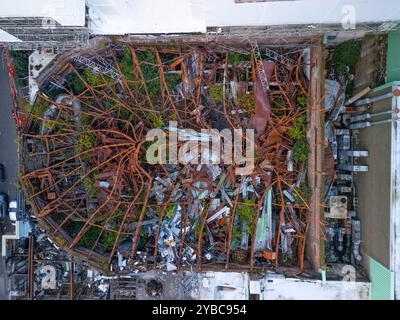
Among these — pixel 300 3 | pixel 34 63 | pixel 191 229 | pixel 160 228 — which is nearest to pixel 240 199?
pixel 191 229

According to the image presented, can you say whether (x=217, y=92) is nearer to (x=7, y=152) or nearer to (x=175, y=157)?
(x=175, y=157)

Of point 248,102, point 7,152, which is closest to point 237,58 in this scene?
point 248,102

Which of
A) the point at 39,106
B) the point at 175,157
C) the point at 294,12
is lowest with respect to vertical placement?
the point at 175,157

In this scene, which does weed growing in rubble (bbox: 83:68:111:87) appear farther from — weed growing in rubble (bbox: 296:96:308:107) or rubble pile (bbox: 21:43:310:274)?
weed growing in rubble (bbox: 296:96:308:107)

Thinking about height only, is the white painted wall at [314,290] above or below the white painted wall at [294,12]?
below

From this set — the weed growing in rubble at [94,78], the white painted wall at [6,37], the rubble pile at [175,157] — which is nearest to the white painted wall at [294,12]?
the rubble pile at [175,157]

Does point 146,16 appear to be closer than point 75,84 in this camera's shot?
Yes

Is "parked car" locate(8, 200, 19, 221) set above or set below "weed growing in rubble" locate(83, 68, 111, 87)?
below

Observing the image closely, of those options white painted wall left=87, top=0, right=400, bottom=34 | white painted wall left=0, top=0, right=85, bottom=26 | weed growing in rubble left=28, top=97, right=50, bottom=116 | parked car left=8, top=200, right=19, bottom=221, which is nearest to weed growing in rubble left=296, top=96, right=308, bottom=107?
white painted wall left=87, top=0, right=400, bottom=34

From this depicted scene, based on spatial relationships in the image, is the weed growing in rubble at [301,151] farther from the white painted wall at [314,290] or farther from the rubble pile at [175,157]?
the white painted wall at [314,290]

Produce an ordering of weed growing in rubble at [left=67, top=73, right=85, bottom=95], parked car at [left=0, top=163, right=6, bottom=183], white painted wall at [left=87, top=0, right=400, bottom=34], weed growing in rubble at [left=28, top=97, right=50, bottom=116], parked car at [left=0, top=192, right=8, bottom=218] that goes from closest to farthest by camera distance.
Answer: white painted wall at [left=87, top=0, right=400, bottom=34]
weed growing in rubble at [left=28, top=97, right=50, bottom=116]
weed growing in rubble at [left=67, top=73, right=85, bottom=95]
parked car at [left=0, top=192, right=8, bottom=218]
parked car at [left=0, top=163, right=6, bottom=183]

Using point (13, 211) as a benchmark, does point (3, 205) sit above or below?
above
